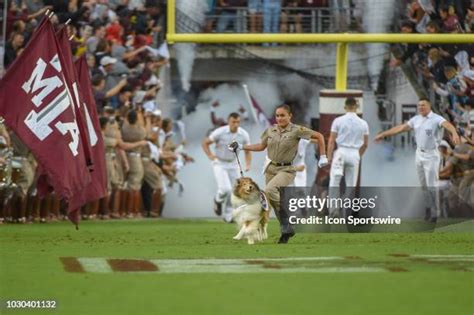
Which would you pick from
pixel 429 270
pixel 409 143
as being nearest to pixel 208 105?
pixel 409 143

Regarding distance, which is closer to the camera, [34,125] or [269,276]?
[269,276]

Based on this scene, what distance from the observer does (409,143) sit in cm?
2517

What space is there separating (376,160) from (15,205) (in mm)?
6509

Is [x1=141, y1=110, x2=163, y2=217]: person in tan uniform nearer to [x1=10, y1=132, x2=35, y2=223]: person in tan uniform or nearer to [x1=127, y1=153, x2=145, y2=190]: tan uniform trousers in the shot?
[x1=127, y1=153, x2=145, y2=190]: tan uniform trousers

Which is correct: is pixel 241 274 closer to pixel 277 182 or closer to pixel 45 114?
pixel 277 182

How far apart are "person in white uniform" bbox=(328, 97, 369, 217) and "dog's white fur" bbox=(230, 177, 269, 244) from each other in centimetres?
383

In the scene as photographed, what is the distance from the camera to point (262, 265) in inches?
585

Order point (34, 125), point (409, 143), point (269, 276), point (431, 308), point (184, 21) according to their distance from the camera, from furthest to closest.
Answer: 1. point (409, 143)
2. point (184, 21)
3. point (34, 125)
4. point (269, 276)
5. point (431, 308)

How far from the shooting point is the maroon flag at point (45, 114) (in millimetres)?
17344

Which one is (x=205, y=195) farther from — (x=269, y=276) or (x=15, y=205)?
(x=269, y=276)

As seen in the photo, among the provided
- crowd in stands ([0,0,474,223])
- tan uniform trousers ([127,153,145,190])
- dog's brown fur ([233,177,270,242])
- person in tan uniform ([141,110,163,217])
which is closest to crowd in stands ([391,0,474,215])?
crowd in stands ([0,0,474,223])

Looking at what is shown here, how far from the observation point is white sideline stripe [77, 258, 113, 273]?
46.6 ft

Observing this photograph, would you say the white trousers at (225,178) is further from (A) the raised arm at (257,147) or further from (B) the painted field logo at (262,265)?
(B) the painted field logo at (262,265)

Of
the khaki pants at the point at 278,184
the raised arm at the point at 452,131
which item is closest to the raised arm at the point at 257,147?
the khaki pants at the point at 278,184
